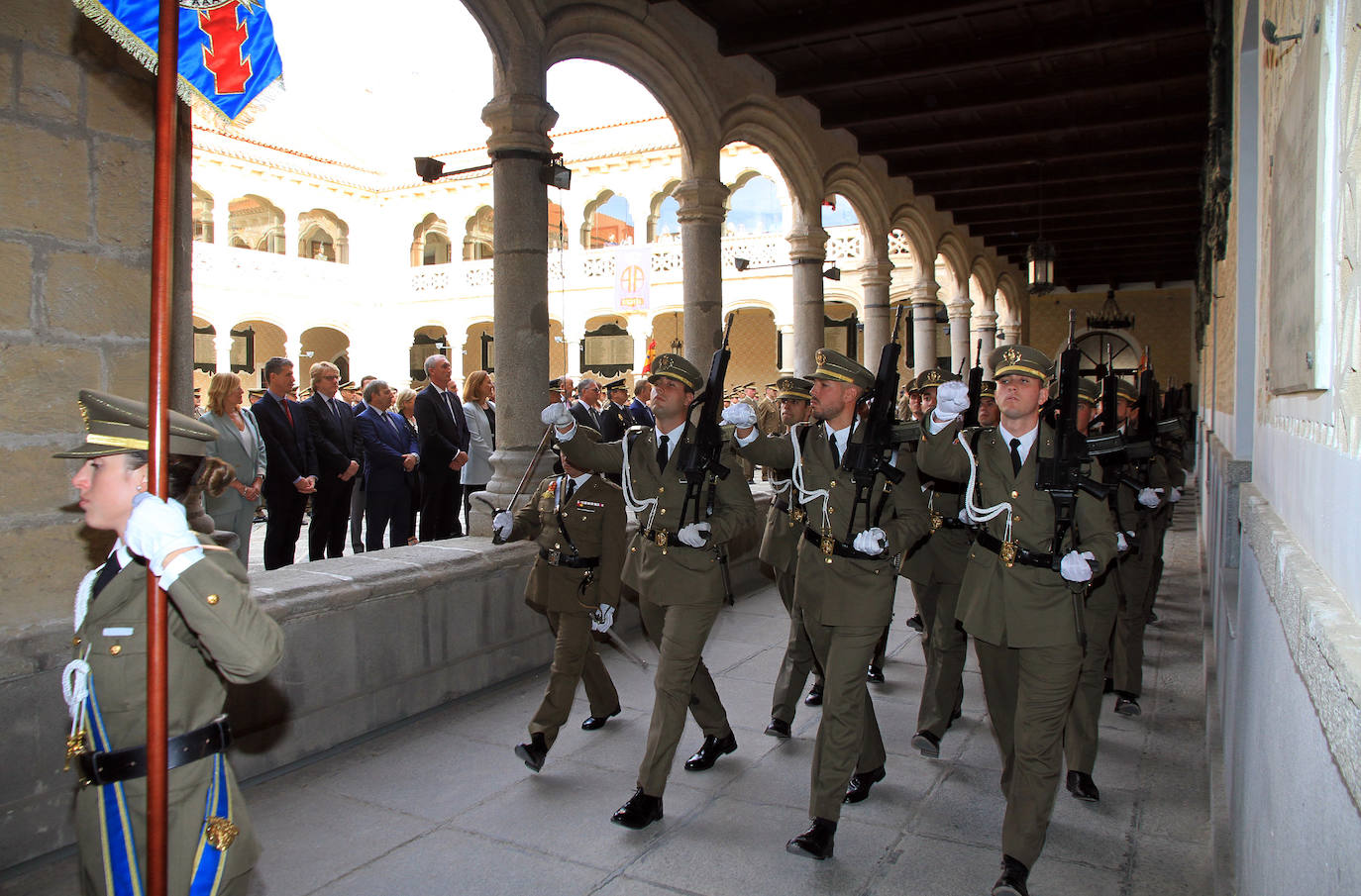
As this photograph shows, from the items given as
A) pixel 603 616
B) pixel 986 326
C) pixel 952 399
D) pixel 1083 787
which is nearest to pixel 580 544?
pixel 603 616

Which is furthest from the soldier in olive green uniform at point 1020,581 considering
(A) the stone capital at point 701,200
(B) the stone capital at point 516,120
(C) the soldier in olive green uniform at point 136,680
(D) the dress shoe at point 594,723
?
(A) the stone capital at point 701,200

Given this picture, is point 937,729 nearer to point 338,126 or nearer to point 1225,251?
point 1225,251

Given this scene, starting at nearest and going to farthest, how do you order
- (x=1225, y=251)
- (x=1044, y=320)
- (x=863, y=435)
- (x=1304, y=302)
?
(x=1304, y=302)
(x=863, y=435)
(x=1225, y=251)
(x=1044, y=320)

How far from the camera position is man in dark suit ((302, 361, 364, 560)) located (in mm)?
7402

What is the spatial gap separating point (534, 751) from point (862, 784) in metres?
1.43

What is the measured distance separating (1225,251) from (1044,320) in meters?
20.0

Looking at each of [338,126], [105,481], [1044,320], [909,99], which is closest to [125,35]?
[105,481]

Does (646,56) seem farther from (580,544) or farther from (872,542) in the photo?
(872,542)

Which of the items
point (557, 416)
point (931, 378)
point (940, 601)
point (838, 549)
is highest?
point (931, 378)

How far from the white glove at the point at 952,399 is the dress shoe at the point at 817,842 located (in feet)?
5.21

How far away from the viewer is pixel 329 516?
24.7ft

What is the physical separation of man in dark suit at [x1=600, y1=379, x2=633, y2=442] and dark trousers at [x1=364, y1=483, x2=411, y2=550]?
11.4 ft

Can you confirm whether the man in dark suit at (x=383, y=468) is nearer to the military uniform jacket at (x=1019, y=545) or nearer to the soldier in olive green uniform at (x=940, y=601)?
the soldier in olive green uniform at (x=940, y=601)

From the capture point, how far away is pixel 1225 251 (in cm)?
593
